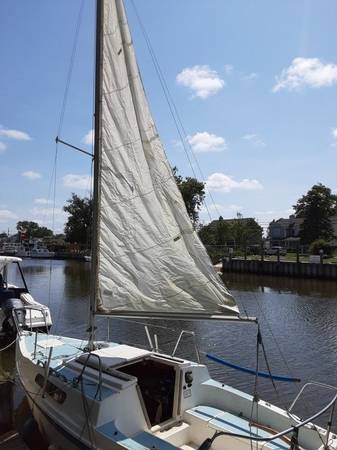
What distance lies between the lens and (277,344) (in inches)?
786

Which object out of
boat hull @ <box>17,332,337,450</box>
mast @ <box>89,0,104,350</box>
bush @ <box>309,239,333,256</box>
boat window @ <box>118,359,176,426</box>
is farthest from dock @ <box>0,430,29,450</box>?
bush @ <box>309,239,333,256</box>

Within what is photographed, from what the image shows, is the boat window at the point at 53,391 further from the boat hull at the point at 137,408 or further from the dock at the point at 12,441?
the dock at the point at 12,441

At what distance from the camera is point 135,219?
375 inches

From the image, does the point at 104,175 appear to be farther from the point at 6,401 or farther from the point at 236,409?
the point at 6,401

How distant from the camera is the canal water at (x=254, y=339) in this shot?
13.4 metres

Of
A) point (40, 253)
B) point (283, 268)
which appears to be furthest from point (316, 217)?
point (40, 253)

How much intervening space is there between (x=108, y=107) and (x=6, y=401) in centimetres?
940

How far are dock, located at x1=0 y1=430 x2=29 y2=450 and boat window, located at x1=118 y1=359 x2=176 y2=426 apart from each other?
11.4 feet

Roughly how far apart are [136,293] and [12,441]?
4985mm

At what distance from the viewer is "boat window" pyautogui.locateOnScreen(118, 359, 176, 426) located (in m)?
8.35

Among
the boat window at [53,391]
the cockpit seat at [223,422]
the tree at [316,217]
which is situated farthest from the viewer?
the tree at [316,217]

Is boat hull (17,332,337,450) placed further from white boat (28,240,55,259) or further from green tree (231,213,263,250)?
white boat (28,240,55,259)

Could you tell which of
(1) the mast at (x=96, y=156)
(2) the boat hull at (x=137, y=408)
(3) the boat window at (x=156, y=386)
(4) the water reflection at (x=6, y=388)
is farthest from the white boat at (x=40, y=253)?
(3) the boat window at (x=156, y=386)

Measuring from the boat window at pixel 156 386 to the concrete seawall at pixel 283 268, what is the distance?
3978cm
